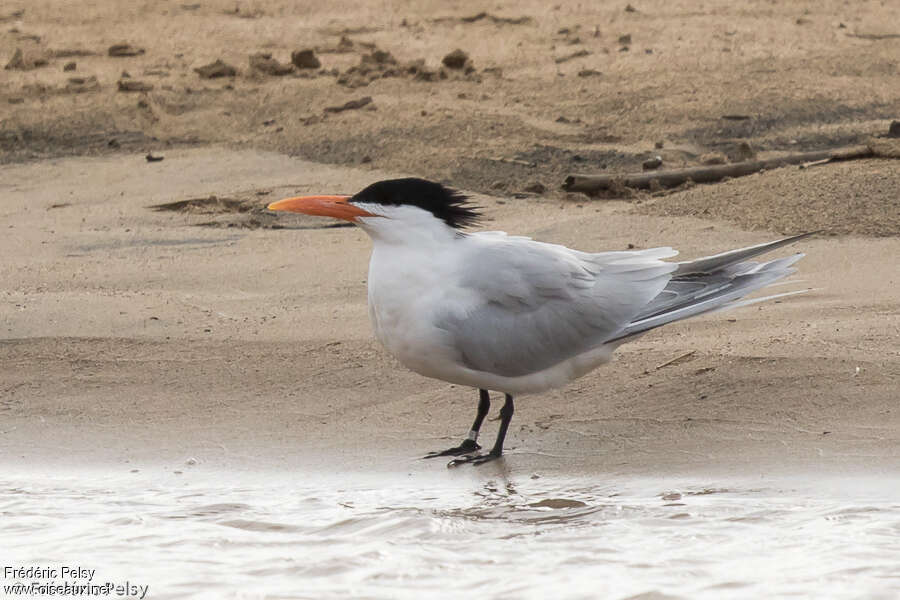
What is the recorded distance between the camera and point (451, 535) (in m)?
4.58

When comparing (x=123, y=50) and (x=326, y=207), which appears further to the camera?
(x=123, y=50)

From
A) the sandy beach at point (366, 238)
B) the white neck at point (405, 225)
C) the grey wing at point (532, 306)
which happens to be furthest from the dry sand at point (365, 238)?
the white neck at point (405, 225)

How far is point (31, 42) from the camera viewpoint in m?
11.8

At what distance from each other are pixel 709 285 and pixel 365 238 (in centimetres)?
257

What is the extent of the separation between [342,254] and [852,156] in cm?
291

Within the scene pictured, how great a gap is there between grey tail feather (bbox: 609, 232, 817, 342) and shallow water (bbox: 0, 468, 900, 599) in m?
0.78

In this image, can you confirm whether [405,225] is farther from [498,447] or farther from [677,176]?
[677,176]

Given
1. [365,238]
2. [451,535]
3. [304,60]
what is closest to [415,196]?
[451,535]

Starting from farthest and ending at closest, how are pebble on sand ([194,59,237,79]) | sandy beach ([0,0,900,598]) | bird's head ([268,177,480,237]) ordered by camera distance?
pebble on sand ([194,59,237,79]) < bird's head ([268,177,480,237]) < sandy beach ([0,0,900,598])

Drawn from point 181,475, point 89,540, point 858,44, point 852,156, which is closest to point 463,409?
point 181,475

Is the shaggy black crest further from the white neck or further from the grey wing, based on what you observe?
the grey wing

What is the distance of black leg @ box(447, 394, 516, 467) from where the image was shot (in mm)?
5109

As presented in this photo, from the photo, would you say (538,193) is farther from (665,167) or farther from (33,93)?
(33,93)

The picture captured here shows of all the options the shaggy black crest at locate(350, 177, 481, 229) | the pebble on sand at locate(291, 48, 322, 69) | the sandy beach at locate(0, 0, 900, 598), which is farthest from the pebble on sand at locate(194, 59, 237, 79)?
the shaggy black crest at locate(350, 177, 481, 229)
